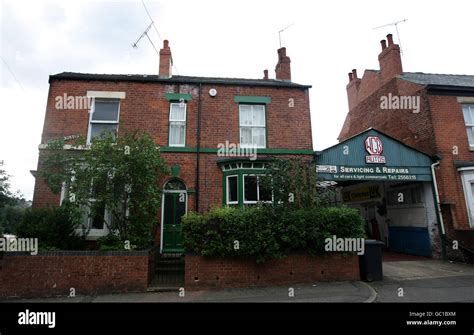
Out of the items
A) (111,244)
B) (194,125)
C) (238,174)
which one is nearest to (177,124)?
(194,125)

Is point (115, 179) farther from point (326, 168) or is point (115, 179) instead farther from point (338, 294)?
point (326, 168)

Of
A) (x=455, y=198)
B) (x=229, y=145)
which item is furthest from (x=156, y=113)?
(x=455, y=198)

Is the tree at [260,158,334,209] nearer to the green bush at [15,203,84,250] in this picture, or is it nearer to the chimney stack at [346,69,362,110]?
the green bush at [15,203,84,250]

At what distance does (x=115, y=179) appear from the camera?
300 inches

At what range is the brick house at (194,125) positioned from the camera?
10.0 metres

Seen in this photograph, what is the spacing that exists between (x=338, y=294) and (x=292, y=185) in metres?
3.08

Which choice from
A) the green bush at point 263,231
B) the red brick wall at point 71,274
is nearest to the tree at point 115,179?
the red brick wall at point 71,274

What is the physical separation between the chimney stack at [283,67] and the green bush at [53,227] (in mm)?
10511

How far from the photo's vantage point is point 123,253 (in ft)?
22.5

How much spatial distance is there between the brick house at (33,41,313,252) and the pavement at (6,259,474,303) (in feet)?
11.0

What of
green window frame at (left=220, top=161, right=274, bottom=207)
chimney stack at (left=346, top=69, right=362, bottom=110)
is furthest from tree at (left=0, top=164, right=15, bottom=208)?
chimney stack at (left=346, top=69, right=362, bottom=110)

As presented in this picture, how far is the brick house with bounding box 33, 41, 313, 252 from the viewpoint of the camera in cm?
1003

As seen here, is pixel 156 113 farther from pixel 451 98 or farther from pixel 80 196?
pixel 451 98

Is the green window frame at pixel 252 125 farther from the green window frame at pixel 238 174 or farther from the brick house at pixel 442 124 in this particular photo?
the brick house at pixel 442 124
